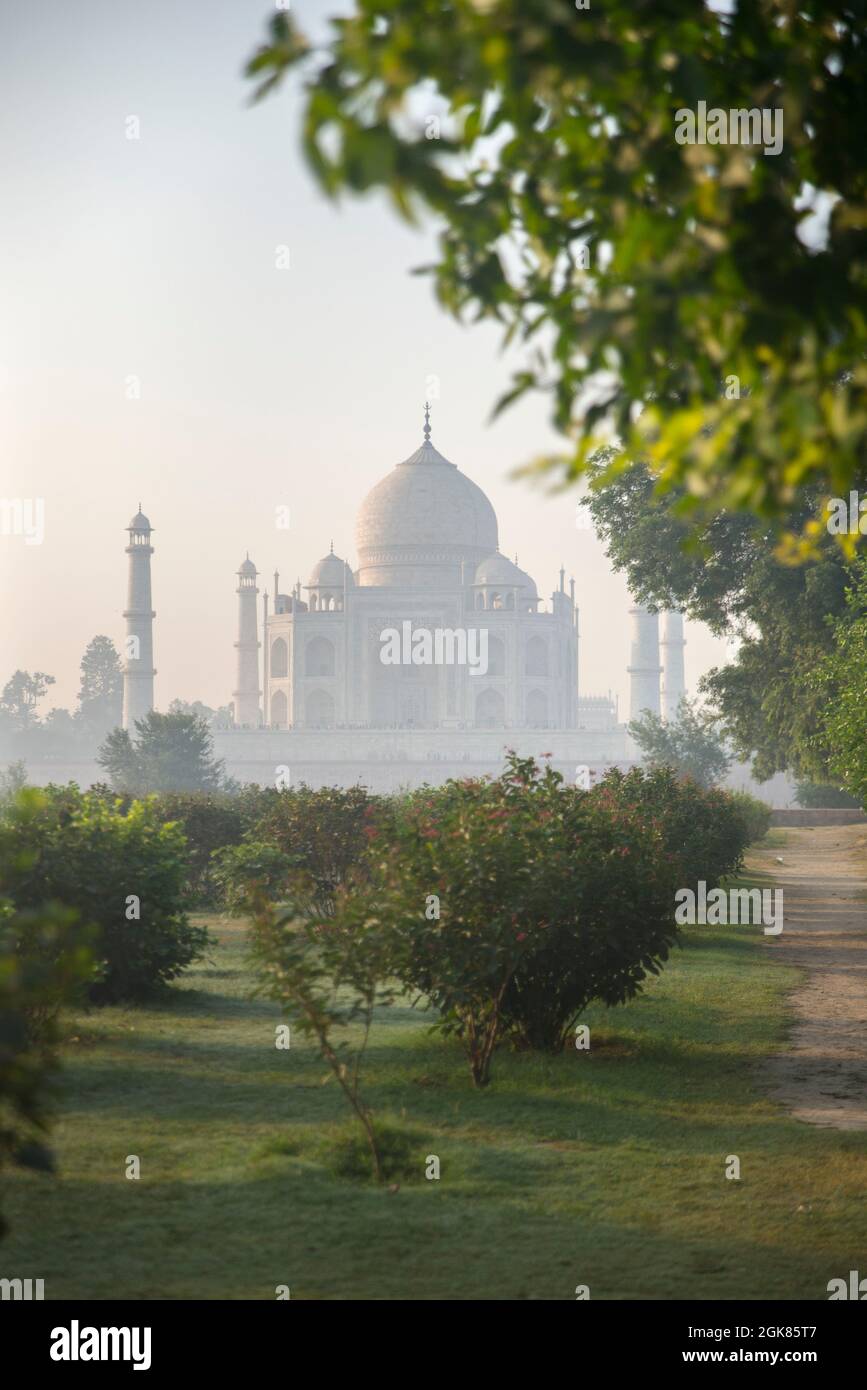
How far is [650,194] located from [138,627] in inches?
2129

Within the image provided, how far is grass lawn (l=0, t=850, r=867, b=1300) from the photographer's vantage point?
13.6 ft

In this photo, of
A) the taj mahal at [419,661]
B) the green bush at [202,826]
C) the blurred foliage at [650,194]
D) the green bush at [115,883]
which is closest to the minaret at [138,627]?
the taj mahal at [419,661]

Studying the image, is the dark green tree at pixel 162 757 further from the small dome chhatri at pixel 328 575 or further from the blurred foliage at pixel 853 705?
the blurred foliage at pixel 853 705

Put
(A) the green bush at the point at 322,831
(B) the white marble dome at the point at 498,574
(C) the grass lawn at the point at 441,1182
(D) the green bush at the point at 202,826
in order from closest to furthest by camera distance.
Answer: (C) the grass lawn at the point at 441,1182 < (A) the green bush at the point at 322,831 < (D) the green bush at the point at 202,826 < (B) the white marble dome at the point at 498,574

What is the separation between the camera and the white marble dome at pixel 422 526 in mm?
61438

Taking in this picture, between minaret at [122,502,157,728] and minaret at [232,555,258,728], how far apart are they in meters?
7.70

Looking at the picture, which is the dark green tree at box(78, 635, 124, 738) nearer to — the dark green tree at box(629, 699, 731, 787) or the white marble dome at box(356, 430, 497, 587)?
the white marble dome at box(356, 430, 497, 587)

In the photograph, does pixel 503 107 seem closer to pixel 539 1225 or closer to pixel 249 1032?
pixel 539 1225

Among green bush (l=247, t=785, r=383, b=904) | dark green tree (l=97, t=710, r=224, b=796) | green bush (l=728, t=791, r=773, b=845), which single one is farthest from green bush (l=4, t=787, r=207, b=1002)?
dark green tree (l=97, t=710, r=224, b=796)

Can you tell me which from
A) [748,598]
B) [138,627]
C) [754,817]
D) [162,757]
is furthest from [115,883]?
[138,627]

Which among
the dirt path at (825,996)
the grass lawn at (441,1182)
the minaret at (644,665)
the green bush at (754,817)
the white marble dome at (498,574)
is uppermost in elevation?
the white marble dome at (498,574)

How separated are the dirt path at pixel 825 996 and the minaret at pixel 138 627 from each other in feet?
117
